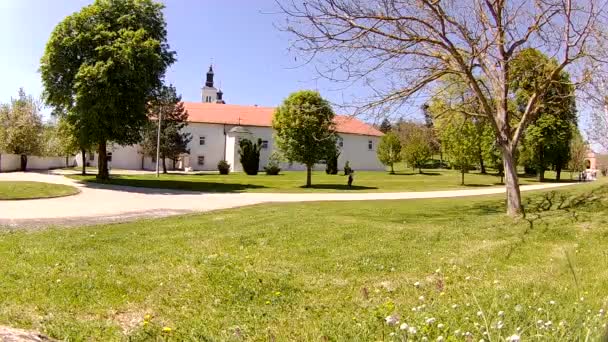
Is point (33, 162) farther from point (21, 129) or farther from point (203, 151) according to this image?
point (203, 151)

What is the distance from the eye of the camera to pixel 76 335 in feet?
14.5

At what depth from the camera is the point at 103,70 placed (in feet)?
91.8

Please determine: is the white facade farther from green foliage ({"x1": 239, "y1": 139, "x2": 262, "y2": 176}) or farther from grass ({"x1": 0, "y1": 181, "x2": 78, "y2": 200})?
grass ({"x1": 0, "y1": 181, "x2": 78, "y2": 200})

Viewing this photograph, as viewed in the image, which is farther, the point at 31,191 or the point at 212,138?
the point at 212,138

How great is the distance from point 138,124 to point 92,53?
494cm

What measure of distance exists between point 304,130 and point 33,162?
34509 millimetres

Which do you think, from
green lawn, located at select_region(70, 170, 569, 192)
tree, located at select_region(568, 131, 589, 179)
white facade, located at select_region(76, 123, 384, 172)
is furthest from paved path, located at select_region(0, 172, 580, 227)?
tree, located at select_region(568, 131, 589, 179)

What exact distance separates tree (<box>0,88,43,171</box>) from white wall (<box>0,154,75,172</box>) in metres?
0.69

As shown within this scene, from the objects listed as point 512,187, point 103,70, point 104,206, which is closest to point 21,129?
point 103,70

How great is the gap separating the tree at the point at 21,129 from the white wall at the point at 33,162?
69cm

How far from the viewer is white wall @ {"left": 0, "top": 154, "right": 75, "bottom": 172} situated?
44625 millimetres

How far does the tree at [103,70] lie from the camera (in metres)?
28.5

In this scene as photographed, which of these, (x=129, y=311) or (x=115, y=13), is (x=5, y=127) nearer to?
(x=115, y=13)

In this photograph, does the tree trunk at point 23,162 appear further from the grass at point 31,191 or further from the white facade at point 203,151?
the grass at point 31,191
